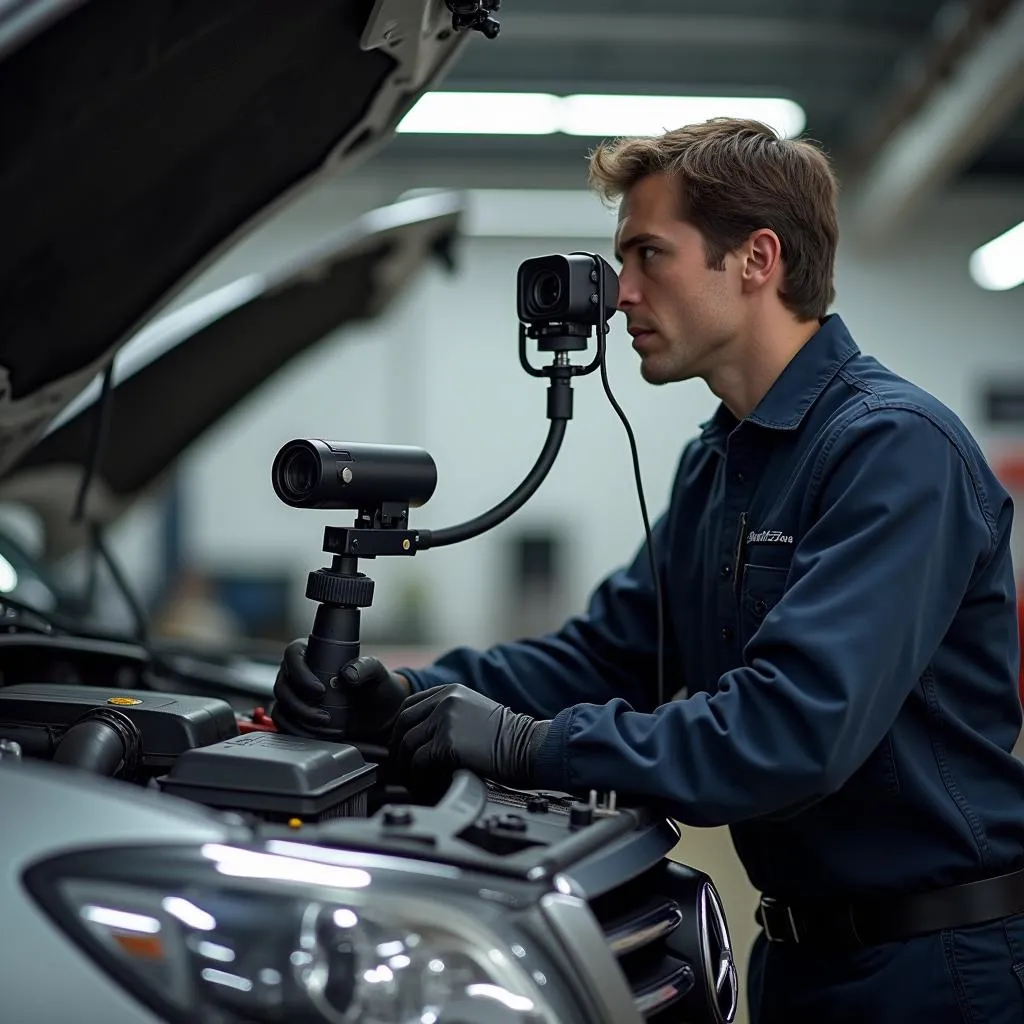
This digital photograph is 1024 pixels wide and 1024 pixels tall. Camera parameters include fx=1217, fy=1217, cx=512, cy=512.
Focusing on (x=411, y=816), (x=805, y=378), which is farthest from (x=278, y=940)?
(x=805, y=378)

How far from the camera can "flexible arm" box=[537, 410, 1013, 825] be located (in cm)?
122

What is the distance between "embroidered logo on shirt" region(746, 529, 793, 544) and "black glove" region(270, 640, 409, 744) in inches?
19.5

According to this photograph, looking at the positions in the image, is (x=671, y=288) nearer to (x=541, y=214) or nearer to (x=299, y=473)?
(x=299, y=473)

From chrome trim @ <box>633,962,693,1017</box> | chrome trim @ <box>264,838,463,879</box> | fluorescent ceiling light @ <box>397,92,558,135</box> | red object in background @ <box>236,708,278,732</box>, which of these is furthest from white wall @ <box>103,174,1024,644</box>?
chrome trim @ <box>264,838,463,879</box>

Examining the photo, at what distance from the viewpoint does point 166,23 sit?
1543 mm

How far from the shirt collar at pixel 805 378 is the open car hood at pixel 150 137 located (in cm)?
69

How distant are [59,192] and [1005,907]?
1586 mm

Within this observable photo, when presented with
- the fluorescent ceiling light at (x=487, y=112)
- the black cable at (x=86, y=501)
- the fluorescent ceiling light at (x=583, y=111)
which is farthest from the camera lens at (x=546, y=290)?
the fluorescent ceiling light at (x=487, y=112)

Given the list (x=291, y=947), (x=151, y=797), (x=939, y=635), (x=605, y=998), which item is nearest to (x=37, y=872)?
(x=151, y=797)

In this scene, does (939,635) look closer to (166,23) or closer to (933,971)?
(933,971)

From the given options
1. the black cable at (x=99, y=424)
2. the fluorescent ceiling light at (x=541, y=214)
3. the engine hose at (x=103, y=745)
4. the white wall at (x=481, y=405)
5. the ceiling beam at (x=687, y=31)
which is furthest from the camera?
the white wall at (x=481, y=405)

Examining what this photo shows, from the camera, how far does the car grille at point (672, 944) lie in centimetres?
121

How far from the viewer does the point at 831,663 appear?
1.23 metres

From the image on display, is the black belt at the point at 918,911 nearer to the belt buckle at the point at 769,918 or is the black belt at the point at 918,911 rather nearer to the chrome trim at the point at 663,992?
the belt buckle at the point at 769,918
